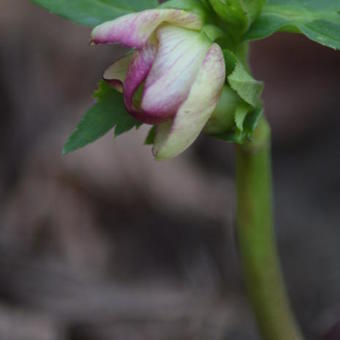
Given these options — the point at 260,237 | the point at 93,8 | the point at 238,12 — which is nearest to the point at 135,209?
the point at 260,237

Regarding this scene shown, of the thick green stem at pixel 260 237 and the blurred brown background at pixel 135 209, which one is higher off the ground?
the thick green stem at pixel 260 237

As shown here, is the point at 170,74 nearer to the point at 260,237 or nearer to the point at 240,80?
the point at 240,80

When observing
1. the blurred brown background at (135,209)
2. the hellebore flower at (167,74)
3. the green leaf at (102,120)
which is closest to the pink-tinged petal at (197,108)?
the hellebore flower at (167,74)

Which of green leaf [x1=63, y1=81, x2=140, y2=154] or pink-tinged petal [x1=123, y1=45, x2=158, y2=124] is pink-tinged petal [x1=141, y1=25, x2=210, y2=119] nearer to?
pink-tinged petal [x1=123, y1=45, x2=158, y2=124]

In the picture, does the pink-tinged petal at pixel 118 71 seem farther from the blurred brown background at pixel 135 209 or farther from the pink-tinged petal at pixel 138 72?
the blurred brown background at pixel 135 209

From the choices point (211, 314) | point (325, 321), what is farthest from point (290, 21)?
point (211, 314)

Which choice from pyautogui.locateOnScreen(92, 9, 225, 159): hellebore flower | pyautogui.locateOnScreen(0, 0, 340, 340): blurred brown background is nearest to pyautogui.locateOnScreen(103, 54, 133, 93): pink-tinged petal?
pyautogui.locateOnScreen(92, 9, 225, 159): hellebore flower
